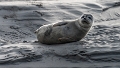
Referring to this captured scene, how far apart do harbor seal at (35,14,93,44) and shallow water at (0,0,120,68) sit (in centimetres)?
14

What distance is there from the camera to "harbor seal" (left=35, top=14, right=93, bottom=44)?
6.70 meters

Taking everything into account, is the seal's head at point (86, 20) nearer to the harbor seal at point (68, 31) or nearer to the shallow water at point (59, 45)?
the harbor seal at point (68, 31)

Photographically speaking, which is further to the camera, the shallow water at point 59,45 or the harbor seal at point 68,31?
the harbor seal at point 68,31

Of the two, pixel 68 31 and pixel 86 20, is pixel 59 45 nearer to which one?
pixel 68 31

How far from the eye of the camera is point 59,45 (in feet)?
21.8

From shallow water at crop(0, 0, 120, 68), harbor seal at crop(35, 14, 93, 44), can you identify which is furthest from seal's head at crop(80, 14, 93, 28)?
shallow water at crop(0, 0, 120, 68)

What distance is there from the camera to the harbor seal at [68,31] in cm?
670

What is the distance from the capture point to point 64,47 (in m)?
6.48

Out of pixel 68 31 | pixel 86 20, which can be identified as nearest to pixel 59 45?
pixel 68 31

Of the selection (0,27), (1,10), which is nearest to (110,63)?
(0,27)

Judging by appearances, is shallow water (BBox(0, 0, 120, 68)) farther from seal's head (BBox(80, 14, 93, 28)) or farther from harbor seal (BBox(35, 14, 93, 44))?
seal's head (BBox(80, 14, 93, 28))

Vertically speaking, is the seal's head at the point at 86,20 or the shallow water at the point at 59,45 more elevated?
the seal's head at the point at 86,20

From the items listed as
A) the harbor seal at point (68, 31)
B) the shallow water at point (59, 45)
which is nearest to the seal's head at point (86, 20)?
the harbor seal at point (68, 31)

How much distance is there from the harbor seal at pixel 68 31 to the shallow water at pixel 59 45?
0.44 ft
